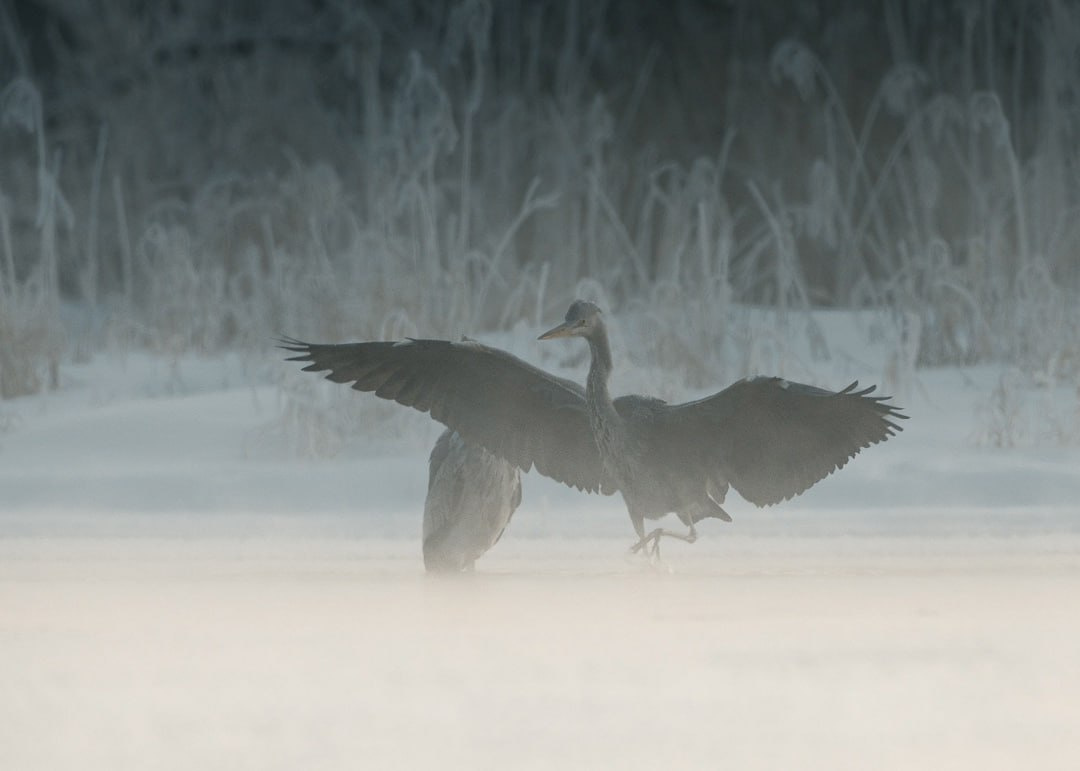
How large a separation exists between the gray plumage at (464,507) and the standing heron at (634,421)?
0.64ft

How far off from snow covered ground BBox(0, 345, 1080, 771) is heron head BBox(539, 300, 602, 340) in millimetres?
674

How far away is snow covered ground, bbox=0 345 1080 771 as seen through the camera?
3.50m

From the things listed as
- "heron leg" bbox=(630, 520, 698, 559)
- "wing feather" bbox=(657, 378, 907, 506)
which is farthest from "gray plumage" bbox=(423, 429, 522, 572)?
"wing feather" bbox=(657, 378, 907, 506)

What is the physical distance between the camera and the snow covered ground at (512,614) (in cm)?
350

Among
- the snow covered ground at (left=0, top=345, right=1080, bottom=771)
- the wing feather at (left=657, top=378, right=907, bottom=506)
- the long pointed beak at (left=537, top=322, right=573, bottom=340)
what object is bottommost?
the snow covered ground at (left=0, top=345, right=1080, bottom=771)

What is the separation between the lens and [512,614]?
15.8ft

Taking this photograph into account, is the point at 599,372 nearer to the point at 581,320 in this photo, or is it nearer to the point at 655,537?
the point at 581,320

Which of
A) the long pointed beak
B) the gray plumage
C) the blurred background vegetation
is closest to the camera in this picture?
the long pointed beak

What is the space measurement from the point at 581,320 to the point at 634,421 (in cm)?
30

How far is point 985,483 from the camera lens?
675 centimetres

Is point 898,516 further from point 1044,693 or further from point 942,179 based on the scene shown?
point 942,179

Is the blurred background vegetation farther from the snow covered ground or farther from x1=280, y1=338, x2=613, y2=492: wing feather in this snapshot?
x1=280, y1=338, x2=613, y2=492: wing feather

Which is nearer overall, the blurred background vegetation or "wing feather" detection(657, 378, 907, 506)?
"wing feather" detection(657, 378, 907, 506)

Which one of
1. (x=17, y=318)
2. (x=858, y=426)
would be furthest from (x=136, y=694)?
(x=17, y=318)
